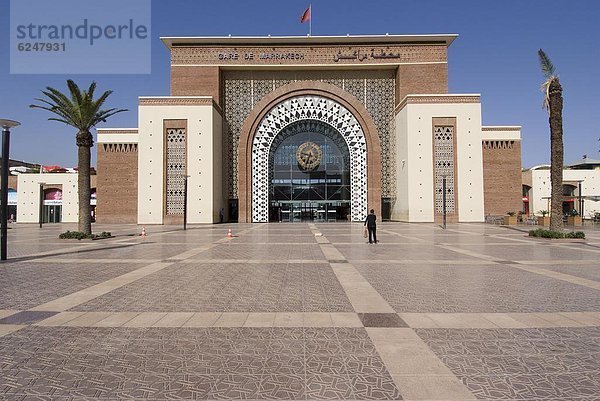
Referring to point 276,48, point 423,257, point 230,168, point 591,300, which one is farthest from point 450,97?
point 591,300

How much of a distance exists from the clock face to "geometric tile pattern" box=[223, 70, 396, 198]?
6.10 meters

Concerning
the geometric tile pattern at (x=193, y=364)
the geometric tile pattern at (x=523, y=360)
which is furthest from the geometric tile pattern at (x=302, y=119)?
the geometric tile pattern at (x=523, y=360)

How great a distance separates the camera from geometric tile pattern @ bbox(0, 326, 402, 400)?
345 cm

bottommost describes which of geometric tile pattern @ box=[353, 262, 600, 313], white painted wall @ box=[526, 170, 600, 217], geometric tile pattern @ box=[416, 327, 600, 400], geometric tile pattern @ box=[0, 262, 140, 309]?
geometric tile pattern @ box=[416, 327, 600, 400]

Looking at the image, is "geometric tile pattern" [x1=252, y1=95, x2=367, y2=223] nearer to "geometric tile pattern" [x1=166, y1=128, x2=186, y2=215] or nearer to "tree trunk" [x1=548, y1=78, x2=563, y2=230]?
"geometric tile pattern" [x1=166, y1=128, x2=186, y2=215]

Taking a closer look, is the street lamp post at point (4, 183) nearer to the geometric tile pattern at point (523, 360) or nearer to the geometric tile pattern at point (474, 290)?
the geometric tile pattern at point (474, 290)

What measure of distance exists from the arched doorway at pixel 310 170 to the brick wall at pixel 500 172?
12700 mm

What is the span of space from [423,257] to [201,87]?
1266 inches

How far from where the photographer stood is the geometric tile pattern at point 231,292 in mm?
6309

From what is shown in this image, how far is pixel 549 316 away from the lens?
18.7 ft

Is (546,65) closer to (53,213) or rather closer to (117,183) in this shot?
(117,183)

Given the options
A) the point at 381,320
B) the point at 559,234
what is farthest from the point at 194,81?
the point at 381,320

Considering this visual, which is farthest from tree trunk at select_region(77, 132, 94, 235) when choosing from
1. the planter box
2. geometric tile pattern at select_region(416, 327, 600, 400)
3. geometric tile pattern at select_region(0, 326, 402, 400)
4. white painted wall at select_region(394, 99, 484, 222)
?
the planter box

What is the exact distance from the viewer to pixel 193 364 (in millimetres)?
4008
